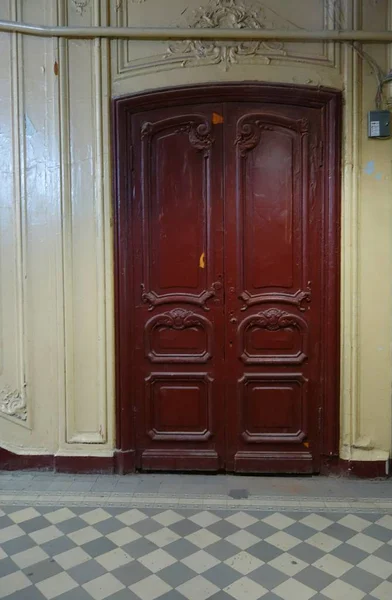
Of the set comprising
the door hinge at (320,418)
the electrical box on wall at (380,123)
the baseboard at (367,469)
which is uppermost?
the electrical box on wall at (380,123)

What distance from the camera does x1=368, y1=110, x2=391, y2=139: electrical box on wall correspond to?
314 centimetres

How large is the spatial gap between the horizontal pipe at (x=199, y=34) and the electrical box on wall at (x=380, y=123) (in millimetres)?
437

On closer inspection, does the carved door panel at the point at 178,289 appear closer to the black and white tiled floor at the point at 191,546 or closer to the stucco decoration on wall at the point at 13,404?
the black and white tiled floor at the point at 191,546

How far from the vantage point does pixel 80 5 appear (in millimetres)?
3209

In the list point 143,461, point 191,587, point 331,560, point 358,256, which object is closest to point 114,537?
point 191,587

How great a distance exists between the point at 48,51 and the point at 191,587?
10.00 ft

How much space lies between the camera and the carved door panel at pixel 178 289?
10.8 ft

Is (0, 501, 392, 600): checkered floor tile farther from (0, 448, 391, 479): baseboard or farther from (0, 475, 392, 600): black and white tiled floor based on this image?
Result: (0, 448, 391, 479): baseboard

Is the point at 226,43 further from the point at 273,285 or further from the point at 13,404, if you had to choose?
the point at 13,404

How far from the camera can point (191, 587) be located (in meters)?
2.21

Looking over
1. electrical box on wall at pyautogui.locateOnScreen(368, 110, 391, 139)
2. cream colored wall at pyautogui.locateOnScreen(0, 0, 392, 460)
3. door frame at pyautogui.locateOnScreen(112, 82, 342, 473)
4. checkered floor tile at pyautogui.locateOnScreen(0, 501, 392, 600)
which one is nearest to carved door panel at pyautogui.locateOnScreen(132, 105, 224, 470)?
door frame at pyautogui.locateOnScreen(112, 82, 342, 473)

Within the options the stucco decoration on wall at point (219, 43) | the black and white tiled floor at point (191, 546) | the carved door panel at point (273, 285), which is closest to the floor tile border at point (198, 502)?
the black and white tiled floor at point (191, 546)

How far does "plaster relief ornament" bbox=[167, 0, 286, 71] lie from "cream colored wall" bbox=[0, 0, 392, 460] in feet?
0.04

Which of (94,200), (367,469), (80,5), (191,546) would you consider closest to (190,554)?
(191,546)
